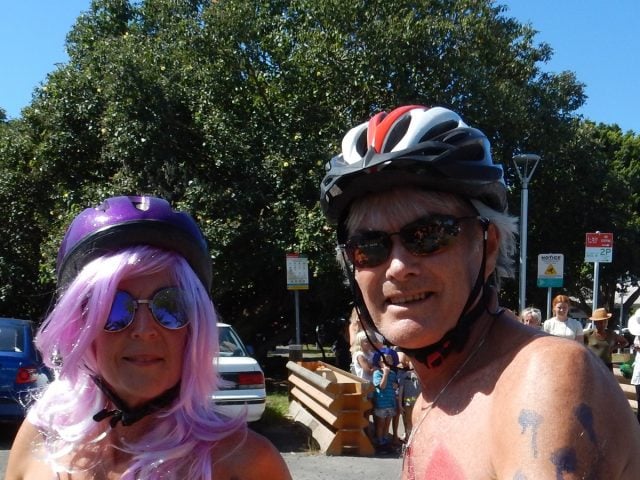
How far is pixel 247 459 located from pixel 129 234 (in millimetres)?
670

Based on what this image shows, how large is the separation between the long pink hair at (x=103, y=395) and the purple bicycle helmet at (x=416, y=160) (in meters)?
0.50

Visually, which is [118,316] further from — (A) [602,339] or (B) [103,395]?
(A) [602,339]

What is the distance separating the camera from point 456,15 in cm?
1602

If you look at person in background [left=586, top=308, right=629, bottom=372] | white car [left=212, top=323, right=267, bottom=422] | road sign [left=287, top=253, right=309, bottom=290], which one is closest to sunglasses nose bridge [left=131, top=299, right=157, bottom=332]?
white car [left=212, top=323, right=267, bottom=422]

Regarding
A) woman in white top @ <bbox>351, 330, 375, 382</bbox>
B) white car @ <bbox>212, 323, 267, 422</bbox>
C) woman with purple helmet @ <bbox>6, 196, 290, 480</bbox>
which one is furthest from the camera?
woman in white top @ <bbox>351, 330, 375, 382</bbox>

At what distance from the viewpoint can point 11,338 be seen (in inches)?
344

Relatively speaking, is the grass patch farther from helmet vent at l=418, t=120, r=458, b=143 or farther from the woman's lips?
helmet vent at l=418, t=120, r=458, b=143

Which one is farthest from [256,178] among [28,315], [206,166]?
[28,315]

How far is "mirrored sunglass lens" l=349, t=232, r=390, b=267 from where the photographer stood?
5.71 feet

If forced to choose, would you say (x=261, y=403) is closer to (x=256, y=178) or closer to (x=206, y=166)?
(x=256, y=178)

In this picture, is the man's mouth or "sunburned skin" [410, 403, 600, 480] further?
the man's mouth

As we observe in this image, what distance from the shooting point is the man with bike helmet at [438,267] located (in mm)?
1501

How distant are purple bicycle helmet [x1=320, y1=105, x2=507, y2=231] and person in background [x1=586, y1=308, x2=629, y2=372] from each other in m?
7.99

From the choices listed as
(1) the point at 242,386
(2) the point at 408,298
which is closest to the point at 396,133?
(2) the point at 408,298
